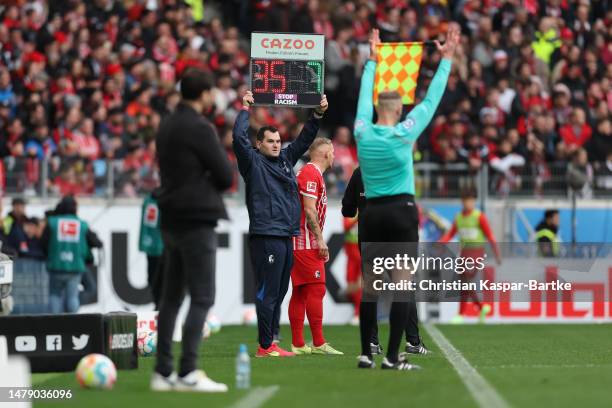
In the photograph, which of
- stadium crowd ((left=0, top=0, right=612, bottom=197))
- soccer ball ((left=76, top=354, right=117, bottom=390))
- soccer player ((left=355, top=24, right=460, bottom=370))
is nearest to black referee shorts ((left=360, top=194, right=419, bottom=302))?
soccer player ((left=355, top=24, right=460, bottom=370))

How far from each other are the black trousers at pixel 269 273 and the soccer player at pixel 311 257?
1.34ft

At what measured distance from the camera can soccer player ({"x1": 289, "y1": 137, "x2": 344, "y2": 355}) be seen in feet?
46.0

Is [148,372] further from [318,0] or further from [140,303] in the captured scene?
[318,0]

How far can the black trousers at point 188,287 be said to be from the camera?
375 inches

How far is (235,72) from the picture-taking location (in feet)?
83.1

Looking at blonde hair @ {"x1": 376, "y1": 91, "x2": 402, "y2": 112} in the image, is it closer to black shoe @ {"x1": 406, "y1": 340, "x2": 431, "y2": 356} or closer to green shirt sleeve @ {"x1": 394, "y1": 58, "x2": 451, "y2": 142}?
green shirt sleeve @ {"x1": 394, "y1": 58, "x2": 451, "y2": 142}

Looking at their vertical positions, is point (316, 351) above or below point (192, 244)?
below

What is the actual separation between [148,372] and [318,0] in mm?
16265

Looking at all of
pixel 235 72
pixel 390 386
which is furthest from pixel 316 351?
pixel 235 72

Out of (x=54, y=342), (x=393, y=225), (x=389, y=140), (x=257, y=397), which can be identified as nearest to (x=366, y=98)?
(x=389, y=140)

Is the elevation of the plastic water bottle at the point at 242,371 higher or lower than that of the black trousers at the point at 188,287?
lower

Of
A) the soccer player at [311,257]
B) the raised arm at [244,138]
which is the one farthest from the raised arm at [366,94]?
the soccer player at [311,257]

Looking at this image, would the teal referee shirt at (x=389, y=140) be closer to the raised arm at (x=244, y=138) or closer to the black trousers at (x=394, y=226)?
the black trousers at (x=394, y=226)

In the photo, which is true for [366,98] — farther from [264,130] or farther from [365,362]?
[264,130]
